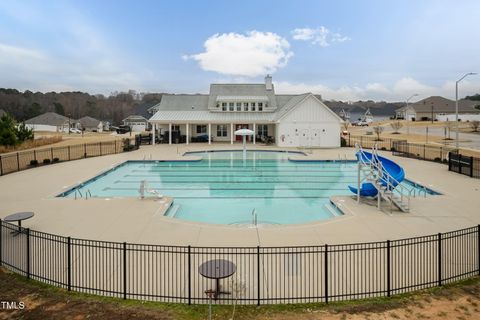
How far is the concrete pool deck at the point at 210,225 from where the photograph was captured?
38.0 feet

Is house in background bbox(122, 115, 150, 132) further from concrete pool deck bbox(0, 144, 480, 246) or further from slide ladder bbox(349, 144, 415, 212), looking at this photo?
slide ladder bbox(349, 144, 415, 212)

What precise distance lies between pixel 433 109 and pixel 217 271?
4389 inches

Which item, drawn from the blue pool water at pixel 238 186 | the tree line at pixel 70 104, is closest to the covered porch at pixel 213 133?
the blue pool water at pixel 238 186

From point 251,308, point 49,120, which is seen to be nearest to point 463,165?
point 251,308

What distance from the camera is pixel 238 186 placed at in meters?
22.5

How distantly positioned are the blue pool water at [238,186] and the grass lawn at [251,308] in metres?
7.54

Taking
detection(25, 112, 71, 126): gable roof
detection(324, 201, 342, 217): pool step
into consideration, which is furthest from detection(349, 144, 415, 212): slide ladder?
detection(25, 112, 71, 126): gable roof

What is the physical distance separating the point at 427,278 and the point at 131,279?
6.73 meters

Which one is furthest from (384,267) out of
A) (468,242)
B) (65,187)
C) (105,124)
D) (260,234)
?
(105,124)

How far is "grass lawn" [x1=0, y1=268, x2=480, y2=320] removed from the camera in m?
7.20

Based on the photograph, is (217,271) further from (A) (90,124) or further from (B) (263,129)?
(A) (90,124)

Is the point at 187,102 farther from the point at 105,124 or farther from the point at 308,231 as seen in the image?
the point at 105,124

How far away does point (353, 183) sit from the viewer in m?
23.0

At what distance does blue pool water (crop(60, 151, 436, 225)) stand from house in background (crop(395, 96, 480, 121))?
Result: 8346 centimetres
